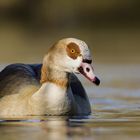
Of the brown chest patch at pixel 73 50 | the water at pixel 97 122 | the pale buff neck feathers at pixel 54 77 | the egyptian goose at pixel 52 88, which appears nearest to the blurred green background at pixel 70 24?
the water at pixel 97 122

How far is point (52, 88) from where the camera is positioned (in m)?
13.8

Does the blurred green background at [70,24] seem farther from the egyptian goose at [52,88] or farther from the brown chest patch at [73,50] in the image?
the brown chest patch at [73,50]

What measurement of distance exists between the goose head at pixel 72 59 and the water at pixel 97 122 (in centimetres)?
64

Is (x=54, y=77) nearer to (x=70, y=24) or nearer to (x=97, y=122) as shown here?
(x=97, y=122)

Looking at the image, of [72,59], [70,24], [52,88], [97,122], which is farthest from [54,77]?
[70,24]

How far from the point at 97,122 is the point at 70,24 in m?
18.6

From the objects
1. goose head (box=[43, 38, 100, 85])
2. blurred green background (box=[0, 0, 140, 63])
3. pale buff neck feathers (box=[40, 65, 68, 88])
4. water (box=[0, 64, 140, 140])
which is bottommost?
water (box=[0, 64, 140, 140])

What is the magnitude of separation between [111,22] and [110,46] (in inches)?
244

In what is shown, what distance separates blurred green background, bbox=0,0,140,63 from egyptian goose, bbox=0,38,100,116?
11.3 meters

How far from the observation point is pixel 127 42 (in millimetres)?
27828

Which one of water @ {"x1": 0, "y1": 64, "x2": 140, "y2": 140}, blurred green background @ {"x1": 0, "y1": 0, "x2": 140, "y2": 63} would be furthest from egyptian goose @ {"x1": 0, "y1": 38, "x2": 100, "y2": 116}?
blurred green background @ {"x1": 0, "y1": 0, "x2": 140, "y2": 63}

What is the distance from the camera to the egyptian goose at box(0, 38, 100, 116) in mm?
13492

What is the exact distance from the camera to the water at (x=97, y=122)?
38.0 feet

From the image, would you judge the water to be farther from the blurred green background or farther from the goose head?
the blurred green background
